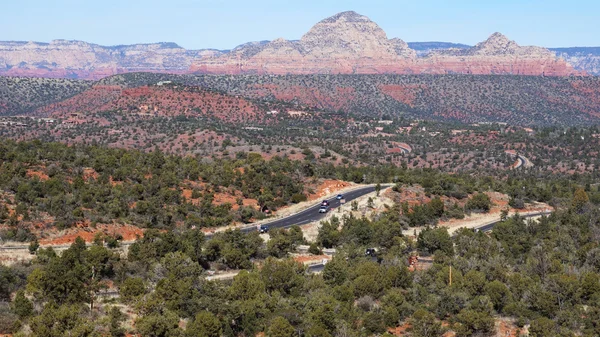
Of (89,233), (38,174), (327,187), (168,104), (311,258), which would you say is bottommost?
(168,104)

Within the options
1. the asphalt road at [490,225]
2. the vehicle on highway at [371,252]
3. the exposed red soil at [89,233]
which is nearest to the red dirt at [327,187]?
the asphalt road at [490,225]

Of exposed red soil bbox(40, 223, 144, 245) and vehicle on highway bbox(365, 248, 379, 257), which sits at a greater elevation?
exposed red soil bbox(40, 223, 144, 245)

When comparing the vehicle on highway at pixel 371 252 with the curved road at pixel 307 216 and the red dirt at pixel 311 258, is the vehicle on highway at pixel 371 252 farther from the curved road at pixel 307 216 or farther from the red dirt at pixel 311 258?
the curved road at pixel 307 216

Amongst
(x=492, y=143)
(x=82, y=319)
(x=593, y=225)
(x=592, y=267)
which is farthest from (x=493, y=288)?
(x=492, y=143)

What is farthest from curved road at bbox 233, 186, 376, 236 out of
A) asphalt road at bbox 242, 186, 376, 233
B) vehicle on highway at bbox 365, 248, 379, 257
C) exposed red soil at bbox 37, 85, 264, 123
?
exposed red soil at bbox 37, 85, 264, 123

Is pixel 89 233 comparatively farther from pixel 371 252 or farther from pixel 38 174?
pixel 371 252

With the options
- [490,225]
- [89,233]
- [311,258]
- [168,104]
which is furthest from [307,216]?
[168,104]

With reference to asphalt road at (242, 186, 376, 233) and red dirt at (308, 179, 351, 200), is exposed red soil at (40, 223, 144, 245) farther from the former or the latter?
red dirt at (308, 179, 351, 200)

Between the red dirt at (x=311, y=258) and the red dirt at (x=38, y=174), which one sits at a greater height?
the red dirt at (x=38, y=174)

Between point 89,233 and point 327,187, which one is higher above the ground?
point 89,233

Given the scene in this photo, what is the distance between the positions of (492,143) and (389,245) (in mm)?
Result: 96772

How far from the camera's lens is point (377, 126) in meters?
175

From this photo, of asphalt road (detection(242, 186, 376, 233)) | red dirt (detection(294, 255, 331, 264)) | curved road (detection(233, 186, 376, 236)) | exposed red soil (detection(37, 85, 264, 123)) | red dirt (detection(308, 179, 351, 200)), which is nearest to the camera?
red dirt (detection(294, 255, 331, 264))

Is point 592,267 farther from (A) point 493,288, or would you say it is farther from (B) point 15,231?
(B) point 15,231
